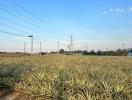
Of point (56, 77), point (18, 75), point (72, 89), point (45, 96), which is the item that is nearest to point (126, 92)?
point (72, 89)

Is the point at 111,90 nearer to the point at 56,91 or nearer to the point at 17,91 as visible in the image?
the point at 56,91

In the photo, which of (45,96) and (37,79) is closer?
(45,96)

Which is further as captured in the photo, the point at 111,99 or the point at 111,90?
the point at 111,90

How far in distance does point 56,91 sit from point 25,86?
2.27 m

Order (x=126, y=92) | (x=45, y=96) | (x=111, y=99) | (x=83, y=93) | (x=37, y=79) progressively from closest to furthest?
1. (x=111, y=99)
2. (x=126, y=92)
3. (x=83, y=93)
4. (x=45, y=96)
5. (x=37, y=79)

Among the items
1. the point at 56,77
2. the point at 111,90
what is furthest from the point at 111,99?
the point at 56,77

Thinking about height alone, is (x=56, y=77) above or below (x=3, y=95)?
above

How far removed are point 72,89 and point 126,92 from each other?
188cm

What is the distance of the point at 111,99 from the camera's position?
7473 mm

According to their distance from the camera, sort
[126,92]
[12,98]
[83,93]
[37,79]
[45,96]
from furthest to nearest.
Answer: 1. [37,79]
2. [12,98]
3. [45,96]
4. [83,93]
5. [126,92]

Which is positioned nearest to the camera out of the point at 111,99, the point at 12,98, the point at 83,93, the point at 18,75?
the point at 111,99

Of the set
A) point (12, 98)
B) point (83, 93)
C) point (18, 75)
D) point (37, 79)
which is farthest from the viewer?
point (18, 75)

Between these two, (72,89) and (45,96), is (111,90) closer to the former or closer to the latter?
(72,89)

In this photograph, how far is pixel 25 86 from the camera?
11047 millimetres
